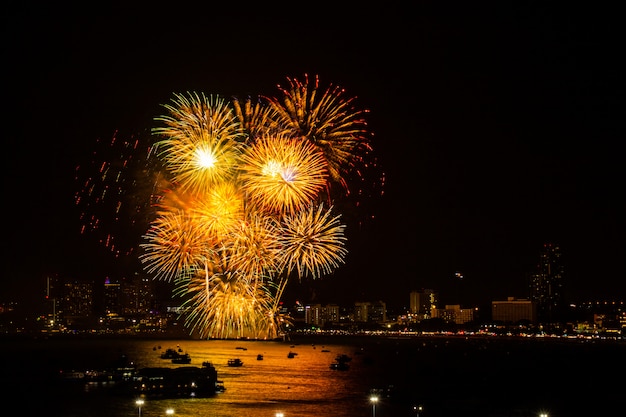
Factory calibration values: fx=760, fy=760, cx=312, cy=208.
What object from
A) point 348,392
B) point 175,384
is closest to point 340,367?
point 348,392

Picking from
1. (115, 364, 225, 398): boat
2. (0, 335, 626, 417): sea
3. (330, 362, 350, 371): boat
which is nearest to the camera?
(0, 335, 626, 417): sea

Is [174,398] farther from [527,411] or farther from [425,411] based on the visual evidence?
[527,411]

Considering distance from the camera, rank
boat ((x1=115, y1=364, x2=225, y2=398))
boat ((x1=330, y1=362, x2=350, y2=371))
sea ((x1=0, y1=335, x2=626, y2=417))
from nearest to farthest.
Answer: sea ((x1=0, y1=335, x2=626, y2=417)) → boat ((x1=115, y1=364, x2=225, y2=398)) → boat ((x1=330, y1=362, x2=350, y2=371))

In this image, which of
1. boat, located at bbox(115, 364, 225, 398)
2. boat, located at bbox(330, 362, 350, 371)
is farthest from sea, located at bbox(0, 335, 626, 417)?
boat, located at bbox(115, 364, 225, 398)

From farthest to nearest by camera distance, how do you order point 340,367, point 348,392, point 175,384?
point 340,367 < point 348,392 < point 175,384

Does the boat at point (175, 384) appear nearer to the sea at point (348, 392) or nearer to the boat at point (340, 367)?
the sea at point (348, 392)

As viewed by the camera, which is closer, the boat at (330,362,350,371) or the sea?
the sea

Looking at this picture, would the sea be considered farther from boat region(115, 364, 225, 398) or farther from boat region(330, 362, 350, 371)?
boat region(115, 364, 225, 398)

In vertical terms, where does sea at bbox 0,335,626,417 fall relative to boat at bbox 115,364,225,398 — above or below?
below

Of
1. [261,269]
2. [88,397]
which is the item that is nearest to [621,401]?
[261,269]

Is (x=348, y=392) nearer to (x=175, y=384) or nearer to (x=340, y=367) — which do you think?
(x=175, y=384)

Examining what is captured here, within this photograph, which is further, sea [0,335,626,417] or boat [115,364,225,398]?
boat [115,364,225,398]
